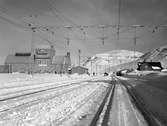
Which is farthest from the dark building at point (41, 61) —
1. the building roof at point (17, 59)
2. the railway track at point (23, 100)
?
the railway track at point (23, 100)

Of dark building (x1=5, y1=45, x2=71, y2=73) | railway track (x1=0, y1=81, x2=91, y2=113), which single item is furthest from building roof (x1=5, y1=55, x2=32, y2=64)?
railway track (x1=0, y1=81, x2=91, y2=113)

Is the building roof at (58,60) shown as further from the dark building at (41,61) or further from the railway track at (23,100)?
the railway track at (23,100)

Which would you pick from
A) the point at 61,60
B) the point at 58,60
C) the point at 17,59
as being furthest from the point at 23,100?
the point at 17,59

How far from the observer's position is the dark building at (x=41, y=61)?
8306cm

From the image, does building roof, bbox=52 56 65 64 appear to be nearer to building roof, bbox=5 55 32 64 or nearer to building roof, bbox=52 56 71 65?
building roof, bbox=52 56 71 65

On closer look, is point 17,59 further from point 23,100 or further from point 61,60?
point 23,100

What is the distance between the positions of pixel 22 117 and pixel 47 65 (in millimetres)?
80913

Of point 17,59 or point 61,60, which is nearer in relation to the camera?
point 17,59

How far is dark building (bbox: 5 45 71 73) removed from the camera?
83.1 metres

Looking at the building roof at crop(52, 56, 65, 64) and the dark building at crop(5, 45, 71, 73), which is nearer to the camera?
the dark building at crop(5, 45, 71, 73)

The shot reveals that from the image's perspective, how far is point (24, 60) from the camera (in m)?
86.6

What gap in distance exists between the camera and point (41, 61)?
90.0 meters

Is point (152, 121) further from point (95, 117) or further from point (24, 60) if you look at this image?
point (24, 60)

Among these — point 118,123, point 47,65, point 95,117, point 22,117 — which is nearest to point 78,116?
point 95,117
